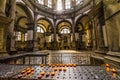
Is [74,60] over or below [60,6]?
below

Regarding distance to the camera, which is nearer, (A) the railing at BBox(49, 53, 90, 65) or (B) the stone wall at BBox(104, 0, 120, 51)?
(B) the stone wall at BBox(104, 0, 120, 51)

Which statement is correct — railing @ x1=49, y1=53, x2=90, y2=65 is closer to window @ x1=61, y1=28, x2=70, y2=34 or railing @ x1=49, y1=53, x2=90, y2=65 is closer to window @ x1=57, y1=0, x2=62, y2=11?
window @ x1=57, y1=0, x2=62, y2=11

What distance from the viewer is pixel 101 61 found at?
11.4 ft

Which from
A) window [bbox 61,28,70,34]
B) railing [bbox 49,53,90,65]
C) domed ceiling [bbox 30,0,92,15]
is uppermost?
domed ceiling [bbox 30,0,92,15]

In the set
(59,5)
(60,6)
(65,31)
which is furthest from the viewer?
(65,31)

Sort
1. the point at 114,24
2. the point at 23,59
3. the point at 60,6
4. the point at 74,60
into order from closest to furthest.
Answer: the point at 114,24, the point at 23,59, the point at 74,60, the point at 60,6

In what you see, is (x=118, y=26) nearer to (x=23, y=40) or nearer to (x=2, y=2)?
(x=2, y=2)

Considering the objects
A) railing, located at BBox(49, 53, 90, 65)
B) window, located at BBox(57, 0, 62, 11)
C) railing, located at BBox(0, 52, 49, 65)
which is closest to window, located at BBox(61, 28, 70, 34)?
window, located at BBox(57, 0, 62, 11)

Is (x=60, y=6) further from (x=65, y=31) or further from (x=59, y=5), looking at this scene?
(x=65, y=31)

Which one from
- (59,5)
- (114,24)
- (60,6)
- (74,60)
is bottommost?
(74,60)

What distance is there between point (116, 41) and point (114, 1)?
122cm

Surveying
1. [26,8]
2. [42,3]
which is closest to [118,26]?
[26,8]

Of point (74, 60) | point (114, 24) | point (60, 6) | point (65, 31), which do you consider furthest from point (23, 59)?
point (65, 31)

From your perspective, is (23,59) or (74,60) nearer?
(23,59)
